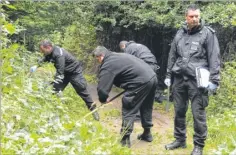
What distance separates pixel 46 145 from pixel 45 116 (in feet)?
3.72

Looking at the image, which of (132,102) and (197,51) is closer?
(197,51)

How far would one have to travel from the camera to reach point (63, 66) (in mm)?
7969

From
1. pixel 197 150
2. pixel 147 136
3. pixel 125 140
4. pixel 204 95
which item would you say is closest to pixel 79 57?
pixel 147 136

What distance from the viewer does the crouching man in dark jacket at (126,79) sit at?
19.1ft

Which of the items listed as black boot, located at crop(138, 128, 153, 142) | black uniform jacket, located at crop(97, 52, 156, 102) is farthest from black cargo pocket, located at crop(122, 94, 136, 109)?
black boot, located at crop(138, 128, 153, 142)

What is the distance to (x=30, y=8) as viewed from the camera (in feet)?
44.0

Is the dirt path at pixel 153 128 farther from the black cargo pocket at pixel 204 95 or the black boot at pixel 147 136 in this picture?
the black cargo pocket at pixel 204 95

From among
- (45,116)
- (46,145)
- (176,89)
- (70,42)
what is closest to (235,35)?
(176,89)

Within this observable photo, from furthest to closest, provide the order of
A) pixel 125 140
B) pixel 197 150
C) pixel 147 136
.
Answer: pixel 147 136 < pixel 125 140 < pixel 197 150

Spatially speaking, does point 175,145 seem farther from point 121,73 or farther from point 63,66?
point 63,66

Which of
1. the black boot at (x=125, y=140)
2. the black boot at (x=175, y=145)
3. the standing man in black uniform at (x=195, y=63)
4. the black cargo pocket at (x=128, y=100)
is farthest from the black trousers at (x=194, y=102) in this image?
the black boot at (x=125, y=140)

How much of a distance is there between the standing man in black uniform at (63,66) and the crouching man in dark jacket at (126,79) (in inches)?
64.9

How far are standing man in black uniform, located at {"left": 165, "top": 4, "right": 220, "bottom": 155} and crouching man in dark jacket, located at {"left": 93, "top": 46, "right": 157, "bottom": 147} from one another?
1.69 ft

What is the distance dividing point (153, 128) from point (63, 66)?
2.10m
